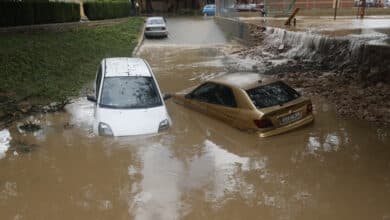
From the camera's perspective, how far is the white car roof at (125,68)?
10709 millimetres

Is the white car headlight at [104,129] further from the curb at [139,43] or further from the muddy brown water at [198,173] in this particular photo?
the curb at [139,43]

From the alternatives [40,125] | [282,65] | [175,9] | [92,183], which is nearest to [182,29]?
[282,65]

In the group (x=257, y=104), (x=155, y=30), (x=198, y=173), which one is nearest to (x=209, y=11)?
(x=155, y=30)

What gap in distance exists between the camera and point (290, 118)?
9602 mm

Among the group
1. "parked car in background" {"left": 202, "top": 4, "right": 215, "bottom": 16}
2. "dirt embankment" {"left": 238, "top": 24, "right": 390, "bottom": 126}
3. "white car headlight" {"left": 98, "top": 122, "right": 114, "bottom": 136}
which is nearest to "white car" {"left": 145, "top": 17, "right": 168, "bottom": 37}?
"dirt embankment" {"left": 238, "top": 24, "right": 390, "bottom": 126}

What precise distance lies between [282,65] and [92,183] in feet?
46.3

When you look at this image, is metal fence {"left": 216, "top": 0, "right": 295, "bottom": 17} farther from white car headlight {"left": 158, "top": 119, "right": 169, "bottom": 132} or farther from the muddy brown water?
white car headlight {"left": 158, "top": 119, "right": 169, "bottom": 132}

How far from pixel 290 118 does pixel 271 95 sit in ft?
2.16

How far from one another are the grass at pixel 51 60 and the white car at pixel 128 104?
3.64 meters

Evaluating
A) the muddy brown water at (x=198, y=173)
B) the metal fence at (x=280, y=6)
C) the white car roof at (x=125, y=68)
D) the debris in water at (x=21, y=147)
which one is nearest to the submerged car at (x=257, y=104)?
the muddy brown water at (x=198, y=173)

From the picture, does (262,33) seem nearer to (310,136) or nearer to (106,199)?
(310,136)

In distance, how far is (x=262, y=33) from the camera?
91.9 feet

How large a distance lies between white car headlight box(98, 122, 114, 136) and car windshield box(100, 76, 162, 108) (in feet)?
1.83

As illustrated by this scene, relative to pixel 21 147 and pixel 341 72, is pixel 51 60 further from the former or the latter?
pixel 341 72
